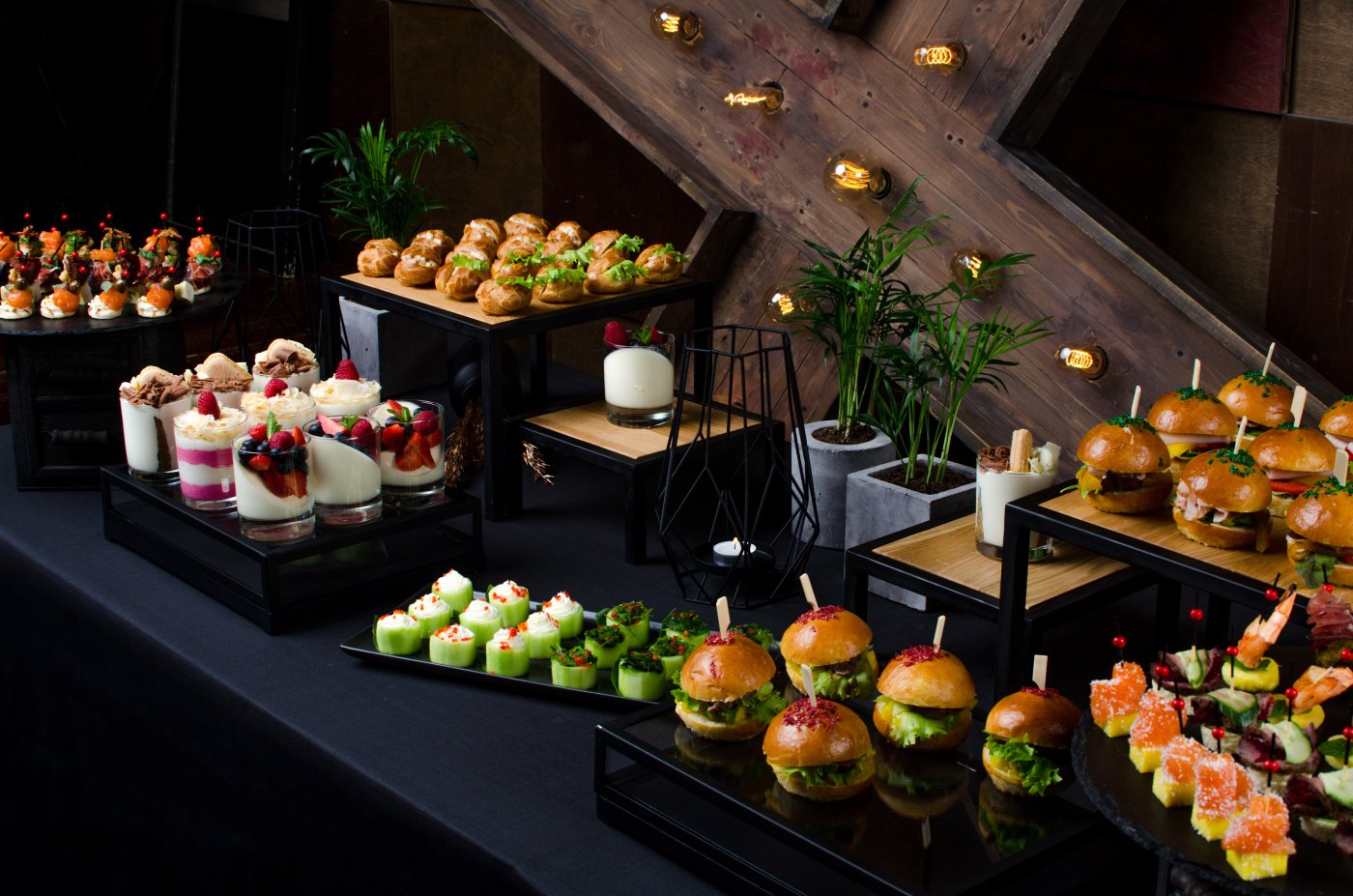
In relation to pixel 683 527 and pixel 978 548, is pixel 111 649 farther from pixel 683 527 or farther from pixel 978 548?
pixel 978 548

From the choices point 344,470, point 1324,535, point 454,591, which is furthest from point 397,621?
point 1324,535

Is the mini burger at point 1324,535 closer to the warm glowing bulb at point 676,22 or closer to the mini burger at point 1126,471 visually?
the mini burger at point 1126,471

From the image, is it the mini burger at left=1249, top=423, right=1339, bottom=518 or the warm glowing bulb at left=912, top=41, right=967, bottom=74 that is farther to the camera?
the warm glowing bulb at left=912, top=41, right=967, bottom=74

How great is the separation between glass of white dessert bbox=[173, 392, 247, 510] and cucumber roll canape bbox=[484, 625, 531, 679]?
2.41 ft

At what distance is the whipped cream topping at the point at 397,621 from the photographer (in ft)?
8.71

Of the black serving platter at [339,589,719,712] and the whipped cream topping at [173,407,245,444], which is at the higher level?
the whipped cream topping at [173,407,245,444]

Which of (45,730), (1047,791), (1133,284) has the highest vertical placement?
(1133,284)

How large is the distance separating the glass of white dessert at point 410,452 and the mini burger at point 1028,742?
4.75 ft

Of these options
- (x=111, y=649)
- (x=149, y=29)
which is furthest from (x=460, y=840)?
(x=149, y=29)

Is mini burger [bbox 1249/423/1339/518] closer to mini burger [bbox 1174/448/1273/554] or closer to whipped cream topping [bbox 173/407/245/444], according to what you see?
mini burger [bbox 1174/448/1273/554]

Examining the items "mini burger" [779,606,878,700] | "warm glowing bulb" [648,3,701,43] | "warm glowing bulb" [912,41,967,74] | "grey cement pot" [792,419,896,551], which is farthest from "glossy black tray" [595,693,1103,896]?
"warm glowing bulb" [648,3,701,43]

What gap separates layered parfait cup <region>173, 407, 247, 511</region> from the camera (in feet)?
9.63

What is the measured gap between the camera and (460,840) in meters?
2.11

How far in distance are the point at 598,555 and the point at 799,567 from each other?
47 cm
